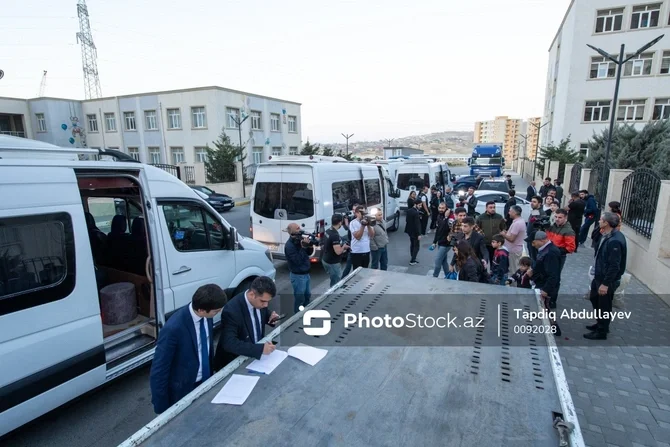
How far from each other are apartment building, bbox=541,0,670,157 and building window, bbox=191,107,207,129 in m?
29.3

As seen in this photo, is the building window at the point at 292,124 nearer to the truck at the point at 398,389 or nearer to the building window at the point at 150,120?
the building window at the point at 150,120

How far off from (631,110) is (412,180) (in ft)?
73.5

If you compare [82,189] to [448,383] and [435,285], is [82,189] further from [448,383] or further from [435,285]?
[448,383]

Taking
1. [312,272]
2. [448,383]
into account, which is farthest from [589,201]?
[448,383]

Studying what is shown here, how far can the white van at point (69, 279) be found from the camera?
→ 9.42 feet

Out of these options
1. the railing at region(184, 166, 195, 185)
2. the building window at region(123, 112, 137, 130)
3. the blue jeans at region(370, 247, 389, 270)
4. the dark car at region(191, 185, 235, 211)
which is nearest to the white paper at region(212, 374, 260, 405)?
the blue jeans at region(370, 247, 389, 270)

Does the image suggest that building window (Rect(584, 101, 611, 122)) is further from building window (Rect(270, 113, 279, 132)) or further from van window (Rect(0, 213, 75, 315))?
van window (Rect(0, 213, 75, 315))

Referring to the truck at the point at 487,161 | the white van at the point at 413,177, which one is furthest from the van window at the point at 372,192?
the truck at the point at 487,161

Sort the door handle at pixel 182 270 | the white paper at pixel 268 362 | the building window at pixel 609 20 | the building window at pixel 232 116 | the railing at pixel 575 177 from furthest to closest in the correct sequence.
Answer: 1. the building window at pixel 232 116
2. the building window at pixel 609 20
3. the railing at pixel 575 177
4. the door handle at pixel 182 270
5. the white paper at pixel 268 362

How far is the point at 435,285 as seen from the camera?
11.8 ft

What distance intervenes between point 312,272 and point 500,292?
572 cm

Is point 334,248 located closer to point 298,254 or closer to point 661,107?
point 298,254

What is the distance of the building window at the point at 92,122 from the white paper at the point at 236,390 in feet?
135

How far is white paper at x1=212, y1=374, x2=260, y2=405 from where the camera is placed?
188 cm
